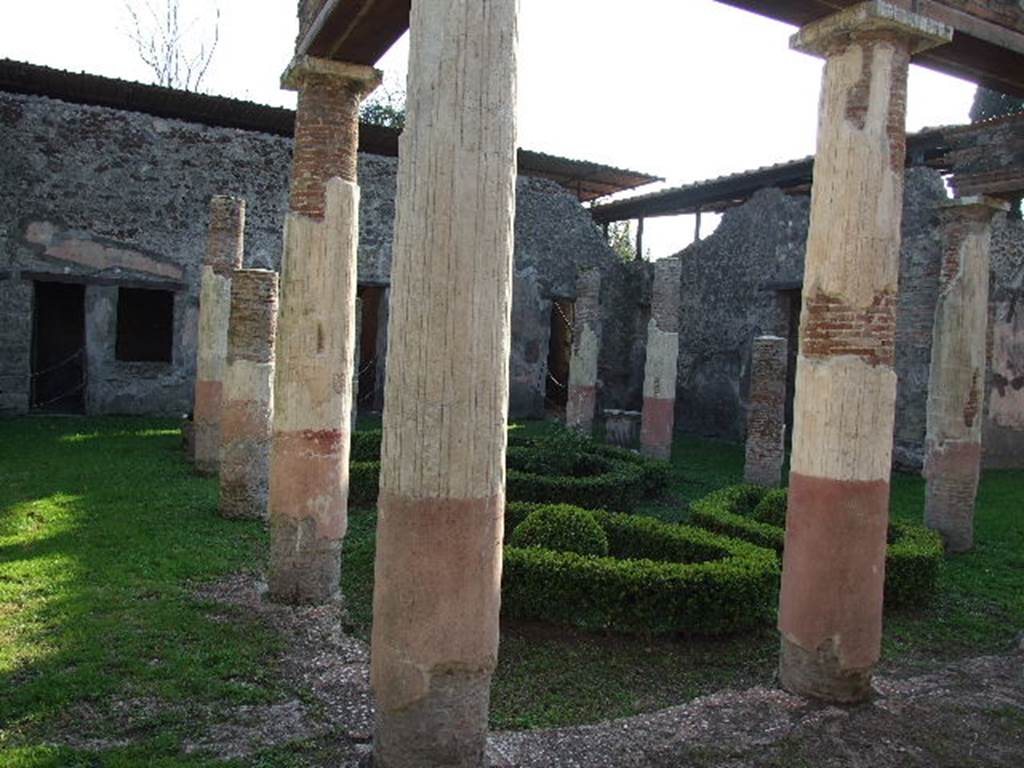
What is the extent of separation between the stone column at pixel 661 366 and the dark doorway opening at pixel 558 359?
6.26 metres

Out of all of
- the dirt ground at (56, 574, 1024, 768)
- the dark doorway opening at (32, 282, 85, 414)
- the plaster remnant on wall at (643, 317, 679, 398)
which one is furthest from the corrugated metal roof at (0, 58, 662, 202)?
the dirt ground at (56, 574, 1024, 768)

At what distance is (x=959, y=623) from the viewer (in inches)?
233

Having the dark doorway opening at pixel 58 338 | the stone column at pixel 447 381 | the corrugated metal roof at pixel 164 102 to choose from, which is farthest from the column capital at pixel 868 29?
the dark doorway opening at pixel 58 338

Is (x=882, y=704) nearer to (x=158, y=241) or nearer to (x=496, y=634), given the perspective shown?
(x=496, y=634)

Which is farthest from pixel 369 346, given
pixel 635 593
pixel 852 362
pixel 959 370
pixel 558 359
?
pixel 852 362

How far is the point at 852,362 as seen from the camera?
13.5 feet

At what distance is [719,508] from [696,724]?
4268mm

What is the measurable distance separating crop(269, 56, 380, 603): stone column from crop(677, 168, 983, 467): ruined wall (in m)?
9.93

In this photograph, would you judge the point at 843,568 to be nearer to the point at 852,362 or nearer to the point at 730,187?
the point at 852,362

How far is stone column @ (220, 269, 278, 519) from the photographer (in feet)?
25.9

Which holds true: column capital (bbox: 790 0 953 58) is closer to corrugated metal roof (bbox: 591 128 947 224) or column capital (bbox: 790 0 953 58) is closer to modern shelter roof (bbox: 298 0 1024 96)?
modern shelter roof (bbox: 298 0 1024 96)

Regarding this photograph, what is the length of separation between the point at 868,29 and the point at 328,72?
2.98 m

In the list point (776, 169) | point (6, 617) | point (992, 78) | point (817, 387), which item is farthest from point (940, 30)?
point (776, 169)

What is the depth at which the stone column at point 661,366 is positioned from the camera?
42.8 ft
